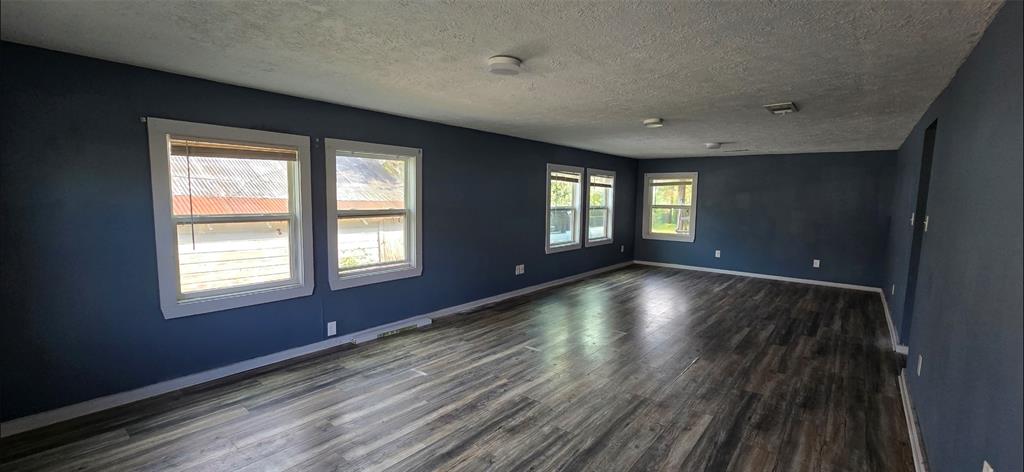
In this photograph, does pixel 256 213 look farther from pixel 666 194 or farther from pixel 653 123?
pixel 666 194

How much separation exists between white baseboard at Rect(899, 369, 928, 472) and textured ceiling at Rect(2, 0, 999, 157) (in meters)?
2.04

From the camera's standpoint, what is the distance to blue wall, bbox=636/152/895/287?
6.34 meters

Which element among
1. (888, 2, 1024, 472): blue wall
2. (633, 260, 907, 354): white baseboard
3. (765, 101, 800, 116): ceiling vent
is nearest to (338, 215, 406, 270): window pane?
(765, 101, 800, 116): ceiling vent

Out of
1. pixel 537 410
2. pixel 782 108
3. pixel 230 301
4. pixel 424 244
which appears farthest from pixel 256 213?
pixel 782 108

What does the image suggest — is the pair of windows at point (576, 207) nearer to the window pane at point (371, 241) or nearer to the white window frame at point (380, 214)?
the white window frame at point (380, 214)

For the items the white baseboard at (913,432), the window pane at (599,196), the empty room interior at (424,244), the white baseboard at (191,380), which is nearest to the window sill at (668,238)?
the window pane at (599,196)

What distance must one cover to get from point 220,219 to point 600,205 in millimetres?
5758

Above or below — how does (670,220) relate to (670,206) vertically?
below

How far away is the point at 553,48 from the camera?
221cm

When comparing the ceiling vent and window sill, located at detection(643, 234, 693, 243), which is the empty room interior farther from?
window sill, located at detection(643, 234, 693, 243)

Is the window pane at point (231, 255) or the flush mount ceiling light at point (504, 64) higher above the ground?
the flush mount ceiling light at point (504, 64)

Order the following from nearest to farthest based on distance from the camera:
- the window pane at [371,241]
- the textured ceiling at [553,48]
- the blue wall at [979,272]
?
the blue wall at [979,272]
the textured ceiling at [553,48]
the window pane at [371,241]

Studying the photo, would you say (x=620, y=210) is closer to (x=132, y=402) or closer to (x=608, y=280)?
(x=608, y=280)

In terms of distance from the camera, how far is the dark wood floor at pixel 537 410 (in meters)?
2.24
